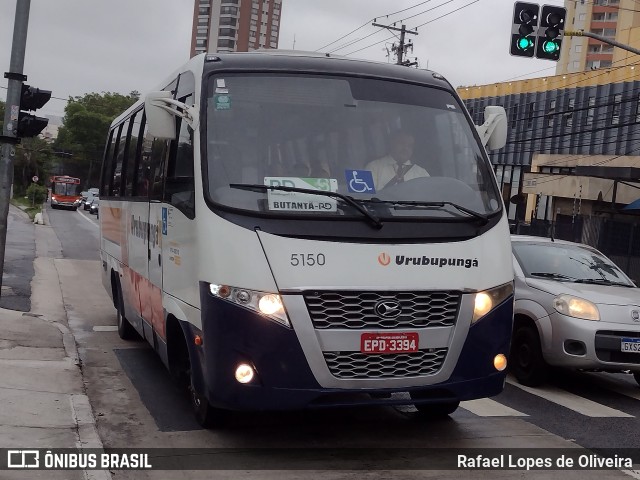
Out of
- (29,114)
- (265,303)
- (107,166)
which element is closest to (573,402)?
(265,303)

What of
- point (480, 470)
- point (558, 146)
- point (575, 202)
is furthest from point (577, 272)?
point (558, 146)

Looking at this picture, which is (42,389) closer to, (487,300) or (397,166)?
(397,166)

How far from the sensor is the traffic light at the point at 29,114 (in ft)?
41.7

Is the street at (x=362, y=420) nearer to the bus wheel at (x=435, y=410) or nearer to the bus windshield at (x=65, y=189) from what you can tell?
the bus wheel at (x=435, y=410)

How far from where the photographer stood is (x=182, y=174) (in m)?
6.79

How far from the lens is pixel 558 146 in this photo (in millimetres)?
52906

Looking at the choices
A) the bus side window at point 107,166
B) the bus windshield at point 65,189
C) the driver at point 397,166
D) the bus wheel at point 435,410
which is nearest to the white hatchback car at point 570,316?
the bus wheel at point 435,410

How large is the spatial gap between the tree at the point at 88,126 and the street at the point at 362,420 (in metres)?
104

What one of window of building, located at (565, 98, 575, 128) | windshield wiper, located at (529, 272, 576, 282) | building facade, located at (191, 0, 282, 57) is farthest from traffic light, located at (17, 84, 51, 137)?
building facade, located at (191, 0, 282, 57)

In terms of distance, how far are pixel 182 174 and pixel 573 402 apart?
15.8 ft

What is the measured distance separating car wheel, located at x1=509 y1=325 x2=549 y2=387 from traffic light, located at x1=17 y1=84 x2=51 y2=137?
7.41 metres

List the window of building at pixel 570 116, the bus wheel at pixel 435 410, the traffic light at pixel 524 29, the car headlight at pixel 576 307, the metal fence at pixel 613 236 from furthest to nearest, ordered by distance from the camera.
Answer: the window of building at pixel 570 116
the metal fence at pixel 613 236
the traffic light at pixel 524 29
the car headlight at pixel 576 307
the bus wheel at pixel 435 410

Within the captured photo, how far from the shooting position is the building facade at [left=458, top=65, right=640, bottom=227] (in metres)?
44.0

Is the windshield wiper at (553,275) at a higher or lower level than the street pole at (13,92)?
lower
